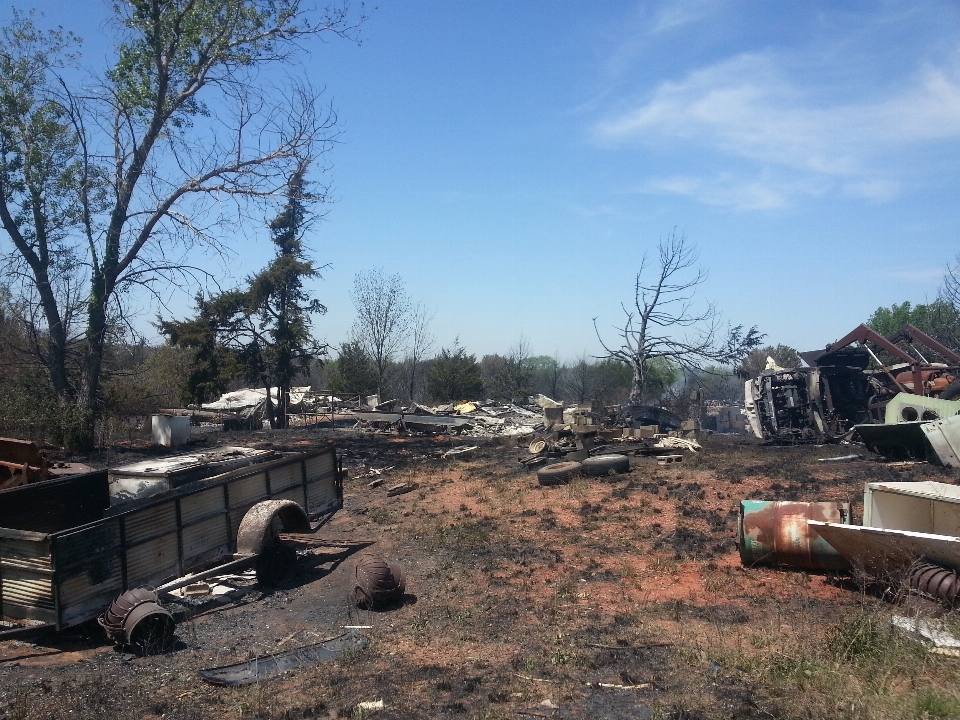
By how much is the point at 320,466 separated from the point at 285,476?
2.93 feet

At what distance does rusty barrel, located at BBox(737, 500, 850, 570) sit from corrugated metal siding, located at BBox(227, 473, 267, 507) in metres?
5.98

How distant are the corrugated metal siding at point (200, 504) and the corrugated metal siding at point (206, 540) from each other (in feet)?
0.30

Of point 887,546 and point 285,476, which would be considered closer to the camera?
point 887,546

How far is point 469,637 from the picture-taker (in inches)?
278

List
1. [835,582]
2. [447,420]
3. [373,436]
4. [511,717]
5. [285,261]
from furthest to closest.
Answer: [285,261] → [447,420] → [373,436] → [835,582] → [511,717]

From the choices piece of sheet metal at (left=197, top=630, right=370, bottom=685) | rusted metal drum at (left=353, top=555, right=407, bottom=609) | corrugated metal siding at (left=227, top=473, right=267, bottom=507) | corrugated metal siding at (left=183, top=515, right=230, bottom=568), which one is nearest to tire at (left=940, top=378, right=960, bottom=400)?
rusted metal drum at (left=353, top=555, right=407, bottom=609)

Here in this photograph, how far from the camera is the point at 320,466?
11.2 m

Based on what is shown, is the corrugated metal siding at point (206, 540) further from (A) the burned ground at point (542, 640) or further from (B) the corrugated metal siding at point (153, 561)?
(A) the burned ground at point (542, 640)

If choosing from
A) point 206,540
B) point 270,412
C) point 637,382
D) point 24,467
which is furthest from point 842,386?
point 270,412

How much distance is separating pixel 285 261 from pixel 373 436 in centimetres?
1227

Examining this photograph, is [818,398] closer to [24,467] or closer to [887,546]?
[887,546]

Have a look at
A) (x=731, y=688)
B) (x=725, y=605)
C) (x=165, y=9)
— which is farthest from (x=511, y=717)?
(x=165, y=9)

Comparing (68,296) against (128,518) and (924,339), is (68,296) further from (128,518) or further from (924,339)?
(924,339)

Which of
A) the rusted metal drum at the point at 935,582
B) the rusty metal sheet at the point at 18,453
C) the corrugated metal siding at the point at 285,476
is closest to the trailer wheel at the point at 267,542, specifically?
the corrugated metal siding at the point at 285,476
